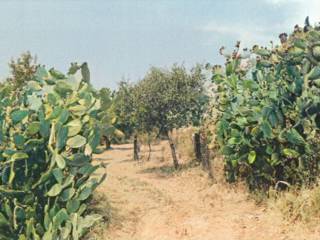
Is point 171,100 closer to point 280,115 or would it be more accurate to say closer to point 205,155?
point 205,155

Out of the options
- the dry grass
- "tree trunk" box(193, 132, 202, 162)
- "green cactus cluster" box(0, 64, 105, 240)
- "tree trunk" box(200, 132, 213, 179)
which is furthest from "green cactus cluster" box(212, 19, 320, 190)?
"tree trunk" box(193, 132, 202, 162)

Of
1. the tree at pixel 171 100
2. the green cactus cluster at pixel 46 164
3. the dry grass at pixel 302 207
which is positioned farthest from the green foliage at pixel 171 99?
the green cactus cluster at pixel 46 164

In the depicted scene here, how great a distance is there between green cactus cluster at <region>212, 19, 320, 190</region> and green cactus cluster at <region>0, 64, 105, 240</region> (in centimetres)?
378

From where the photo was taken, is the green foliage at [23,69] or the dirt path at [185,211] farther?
the green foliage at [23,69]

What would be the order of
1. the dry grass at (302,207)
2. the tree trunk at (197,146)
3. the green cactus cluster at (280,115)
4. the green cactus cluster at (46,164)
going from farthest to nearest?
the tree trunk at (197,146) → the green cactus cluster at (280,115) → the dry grass at (302,207) → the green cactus cluster at (46,164)

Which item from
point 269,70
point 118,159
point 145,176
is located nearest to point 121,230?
point 269,70

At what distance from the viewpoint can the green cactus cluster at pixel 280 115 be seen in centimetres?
858

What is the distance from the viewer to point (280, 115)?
29.9 feet

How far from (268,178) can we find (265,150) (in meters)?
0.59

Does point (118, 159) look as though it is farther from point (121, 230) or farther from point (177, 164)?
point (121, 230)

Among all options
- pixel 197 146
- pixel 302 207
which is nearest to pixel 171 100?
pixel 197 146

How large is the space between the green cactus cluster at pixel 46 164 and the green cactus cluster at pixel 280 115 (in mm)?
3776

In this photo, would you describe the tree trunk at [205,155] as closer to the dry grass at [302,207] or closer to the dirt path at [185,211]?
the dirt path at [185,211]

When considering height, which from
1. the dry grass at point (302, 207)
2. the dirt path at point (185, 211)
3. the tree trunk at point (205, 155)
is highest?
the tree trunk at point (205, 155)
